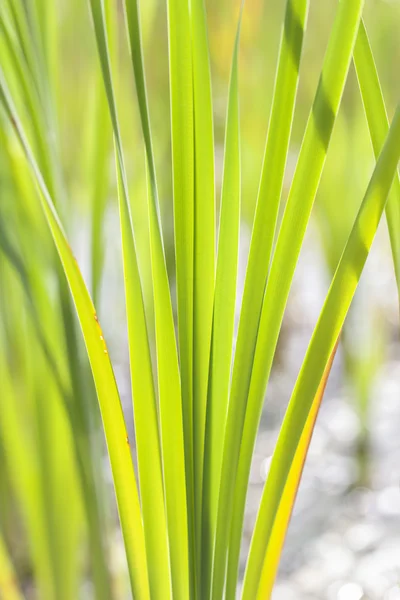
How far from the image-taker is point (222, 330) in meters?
0.36

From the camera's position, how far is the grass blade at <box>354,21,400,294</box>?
1.17 ft

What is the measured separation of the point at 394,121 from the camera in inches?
11.2

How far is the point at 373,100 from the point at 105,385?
23 cm

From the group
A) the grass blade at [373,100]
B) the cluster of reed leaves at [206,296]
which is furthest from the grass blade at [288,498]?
the grass blade at [373,100]

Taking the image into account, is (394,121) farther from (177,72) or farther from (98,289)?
(98,289)

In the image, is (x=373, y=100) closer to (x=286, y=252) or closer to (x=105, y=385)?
(x=286, y=252)

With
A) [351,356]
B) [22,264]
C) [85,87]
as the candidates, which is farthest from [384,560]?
[85,87]

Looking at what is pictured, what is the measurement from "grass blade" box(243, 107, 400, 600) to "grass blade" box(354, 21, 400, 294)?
55mm

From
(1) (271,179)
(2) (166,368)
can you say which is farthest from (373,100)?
(2) (166,368)

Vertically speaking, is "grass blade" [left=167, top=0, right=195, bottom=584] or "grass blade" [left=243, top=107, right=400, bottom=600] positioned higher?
"grass blade" [left=167, top=0, right=195, bottom=584]

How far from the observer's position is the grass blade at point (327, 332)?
0.30m

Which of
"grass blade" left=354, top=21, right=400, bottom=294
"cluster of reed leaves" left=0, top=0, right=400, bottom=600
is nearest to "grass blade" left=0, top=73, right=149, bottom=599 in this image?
"cluster of reed leaves" left=0, top=0, right=400, bottom=600

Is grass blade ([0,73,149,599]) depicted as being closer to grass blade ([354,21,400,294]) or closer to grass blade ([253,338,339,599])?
grass blade ([253,338,339,599])

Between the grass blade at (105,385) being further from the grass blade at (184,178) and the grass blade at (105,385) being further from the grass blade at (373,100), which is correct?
the grass blade at (373,100)
